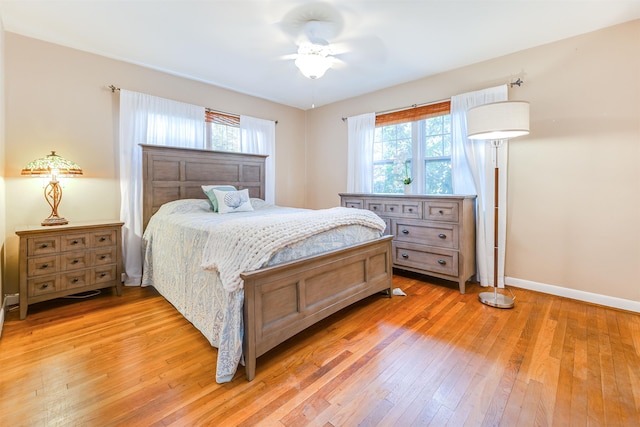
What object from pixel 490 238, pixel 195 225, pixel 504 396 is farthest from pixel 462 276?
pixel 195 225

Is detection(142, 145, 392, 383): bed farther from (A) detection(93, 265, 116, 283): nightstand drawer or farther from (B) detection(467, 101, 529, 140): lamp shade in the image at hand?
(B) detection(467, 101, 529, 140): lamp shade

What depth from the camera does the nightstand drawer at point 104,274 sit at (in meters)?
2.67

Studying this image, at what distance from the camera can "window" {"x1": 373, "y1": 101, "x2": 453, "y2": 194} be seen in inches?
139

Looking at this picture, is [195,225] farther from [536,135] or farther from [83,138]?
[536,135]

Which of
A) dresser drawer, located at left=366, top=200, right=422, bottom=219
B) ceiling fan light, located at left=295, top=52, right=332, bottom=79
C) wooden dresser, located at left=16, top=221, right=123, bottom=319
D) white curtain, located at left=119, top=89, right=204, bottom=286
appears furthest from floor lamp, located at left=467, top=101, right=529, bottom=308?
wooden dresser, located at left=16, top=221, right=123, bottom=319

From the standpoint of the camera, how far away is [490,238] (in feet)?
10.2

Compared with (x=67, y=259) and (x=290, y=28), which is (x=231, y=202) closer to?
(x=67, y=259)

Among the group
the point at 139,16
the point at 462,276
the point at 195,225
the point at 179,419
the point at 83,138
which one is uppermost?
the point at 139,16

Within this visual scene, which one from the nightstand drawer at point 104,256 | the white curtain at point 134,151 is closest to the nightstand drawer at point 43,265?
the nightstand drawer at point 104,256

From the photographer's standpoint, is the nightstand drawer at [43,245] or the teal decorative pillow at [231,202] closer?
the nightstand drawer at [43,245]

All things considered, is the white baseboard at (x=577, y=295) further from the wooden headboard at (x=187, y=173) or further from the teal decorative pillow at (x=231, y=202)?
the wooden headboard at (x=187, y=173)

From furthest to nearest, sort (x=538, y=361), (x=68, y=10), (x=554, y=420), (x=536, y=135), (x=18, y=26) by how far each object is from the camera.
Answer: (x=536, y=135), (x=18, y=26), (x=68, y=10), (x=538, y=361), (x=554, y=420)

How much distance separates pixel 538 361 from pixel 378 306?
1170mm

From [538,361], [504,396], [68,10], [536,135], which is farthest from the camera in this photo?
[536,135]
